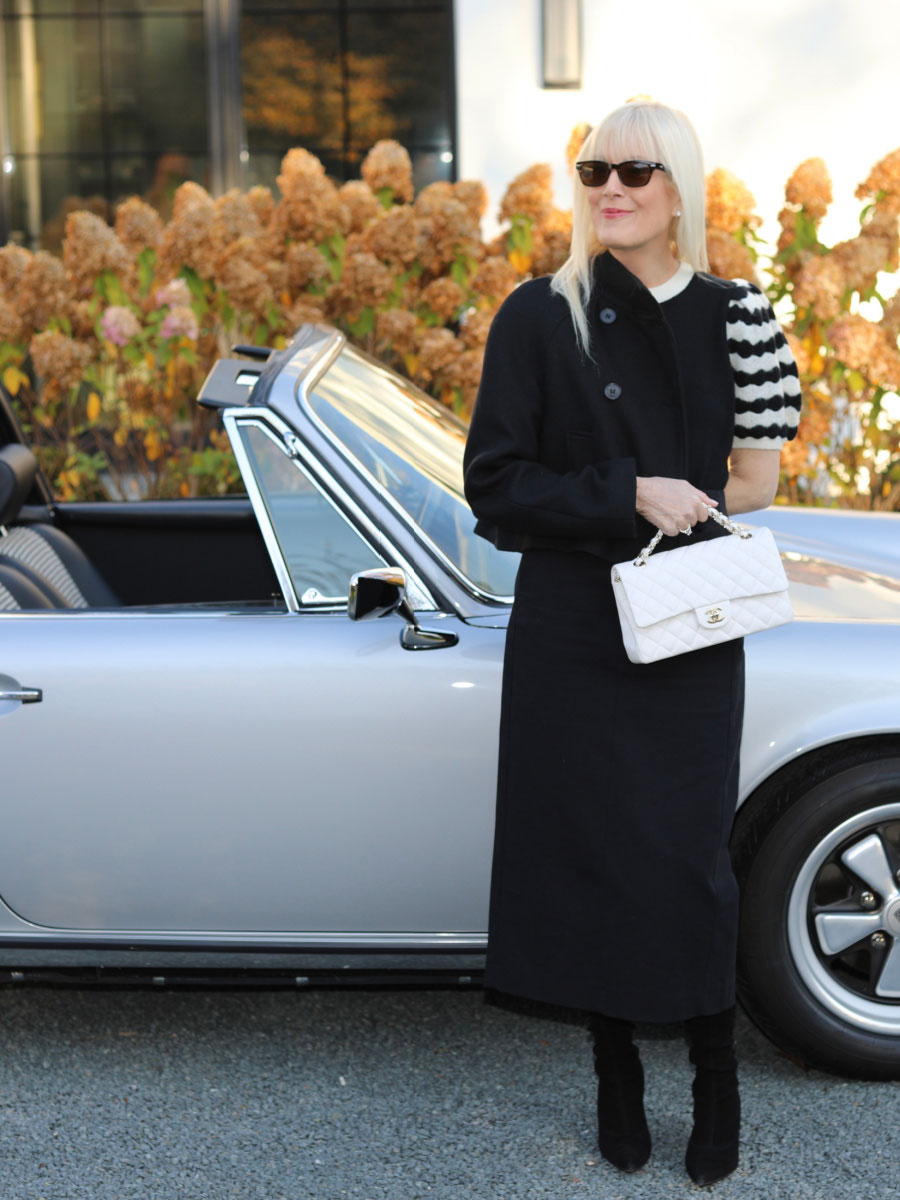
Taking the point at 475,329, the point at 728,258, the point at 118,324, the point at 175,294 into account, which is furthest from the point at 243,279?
the point at 728,258

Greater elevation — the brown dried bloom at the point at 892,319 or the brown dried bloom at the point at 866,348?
the brown dried bloom at the point at 892,319

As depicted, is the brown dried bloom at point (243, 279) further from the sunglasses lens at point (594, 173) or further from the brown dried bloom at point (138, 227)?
the sunglasses lens at point (594, 173)

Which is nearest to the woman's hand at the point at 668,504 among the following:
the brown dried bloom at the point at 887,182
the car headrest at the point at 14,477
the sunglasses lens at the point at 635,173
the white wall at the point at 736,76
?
the sunglasses lens at the point at 635,173

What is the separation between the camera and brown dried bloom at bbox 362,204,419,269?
606cm

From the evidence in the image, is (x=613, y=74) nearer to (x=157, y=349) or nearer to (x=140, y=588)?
(x=157, y=349)

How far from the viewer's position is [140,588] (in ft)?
13.5

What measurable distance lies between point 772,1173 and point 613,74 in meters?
6.95

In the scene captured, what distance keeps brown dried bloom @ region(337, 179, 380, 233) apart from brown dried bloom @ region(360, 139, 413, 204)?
0.21m

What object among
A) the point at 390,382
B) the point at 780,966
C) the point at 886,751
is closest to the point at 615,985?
the point at 780,966

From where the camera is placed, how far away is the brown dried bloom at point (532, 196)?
6367mm

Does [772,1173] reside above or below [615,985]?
below

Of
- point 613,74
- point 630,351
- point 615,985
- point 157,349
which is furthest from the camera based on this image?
point 613,74

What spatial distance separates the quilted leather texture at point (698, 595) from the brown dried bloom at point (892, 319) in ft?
13.8

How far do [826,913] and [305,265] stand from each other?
4.02 metres
